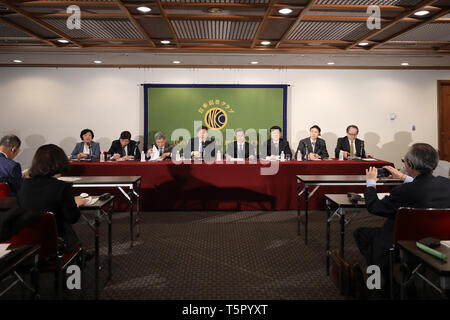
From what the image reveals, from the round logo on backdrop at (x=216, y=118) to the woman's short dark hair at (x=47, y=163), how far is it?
5.17 meters

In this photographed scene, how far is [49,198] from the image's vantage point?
2.12 meters

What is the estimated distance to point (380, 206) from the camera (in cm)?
224

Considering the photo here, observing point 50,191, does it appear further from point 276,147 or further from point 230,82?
point 230,82

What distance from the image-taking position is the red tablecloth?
501cm

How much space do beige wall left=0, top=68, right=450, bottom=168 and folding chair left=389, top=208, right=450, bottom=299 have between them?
5571 mm

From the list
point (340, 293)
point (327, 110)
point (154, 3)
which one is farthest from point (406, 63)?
point (340, 293)

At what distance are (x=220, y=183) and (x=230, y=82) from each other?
3.05 meters

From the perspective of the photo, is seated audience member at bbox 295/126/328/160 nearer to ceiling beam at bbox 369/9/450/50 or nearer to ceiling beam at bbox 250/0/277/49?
ceiling beam at bbox 369/9/450/50

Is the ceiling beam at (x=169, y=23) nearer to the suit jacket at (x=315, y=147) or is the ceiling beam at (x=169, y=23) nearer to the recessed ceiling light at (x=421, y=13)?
the suit jacket at (x=315, y=147)

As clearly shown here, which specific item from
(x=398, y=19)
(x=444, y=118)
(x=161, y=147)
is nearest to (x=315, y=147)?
(x=398, y=19)

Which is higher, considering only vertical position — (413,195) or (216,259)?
(413,195)

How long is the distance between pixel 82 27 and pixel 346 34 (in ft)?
12.6

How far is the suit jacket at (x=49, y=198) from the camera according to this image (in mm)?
2125

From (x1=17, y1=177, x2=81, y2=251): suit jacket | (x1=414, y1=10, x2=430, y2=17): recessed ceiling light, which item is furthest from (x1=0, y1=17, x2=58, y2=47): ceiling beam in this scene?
(x1=414, y1=10, x2=430, y2=17): recessed ceiling light
